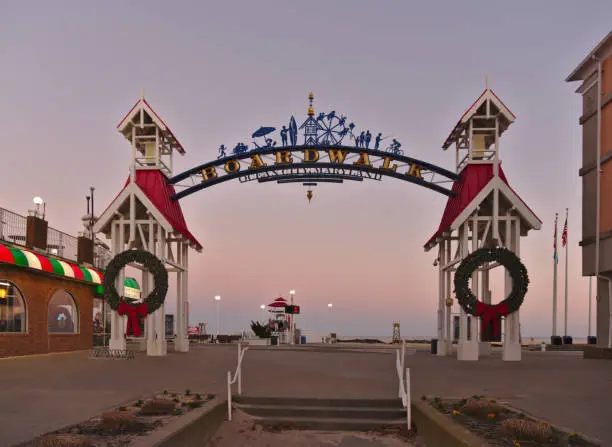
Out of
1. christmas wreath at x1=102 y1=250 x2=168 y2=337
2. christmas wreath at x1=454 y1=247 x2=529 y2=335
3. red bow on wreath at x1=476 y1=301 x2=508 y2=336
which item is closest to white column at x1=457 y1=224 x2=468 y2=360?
christmas wreath at x1=454 y1=247 x2=529 y2=335

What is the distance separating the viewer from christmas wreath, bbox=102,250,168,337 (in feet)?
77.9

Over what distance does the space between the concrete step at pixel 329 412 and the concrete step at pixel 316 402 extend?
6.0 inches

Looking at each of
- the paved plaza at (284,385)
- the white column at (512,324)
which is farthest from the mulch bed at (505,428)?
the white column at (512,324)

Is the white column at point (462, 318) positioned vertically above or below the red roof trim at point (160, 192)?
below

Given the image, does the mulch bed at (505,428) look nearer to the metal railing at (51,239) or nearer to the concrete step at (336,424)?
the concrete step at (336,424)

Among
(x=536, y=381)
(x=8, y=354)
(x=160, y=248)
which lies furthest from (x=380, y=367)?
(x=8, y=354)

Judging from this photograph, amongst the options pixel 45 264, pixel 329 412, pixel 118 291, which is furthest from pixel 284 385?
pixel 45 264

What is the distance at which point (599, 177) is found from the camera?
29.5 meters

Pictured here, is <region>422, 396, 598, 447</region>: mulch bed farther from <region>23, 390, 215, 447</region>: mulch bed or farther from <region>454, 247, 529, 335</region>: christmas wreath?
<region>454, 247, 529, 335</region>: christmas wreath

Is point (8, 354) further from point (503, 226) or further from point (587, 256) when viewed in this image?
point (587, 256)

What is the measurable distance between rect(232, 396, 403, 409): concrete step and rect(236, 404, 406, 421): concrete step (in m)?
0.15

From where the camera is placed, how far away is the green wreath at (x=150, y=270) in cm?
2381

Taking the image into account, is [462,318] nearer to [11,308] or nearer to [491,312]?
[491,312]

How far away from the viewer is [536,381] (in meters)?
15.4
